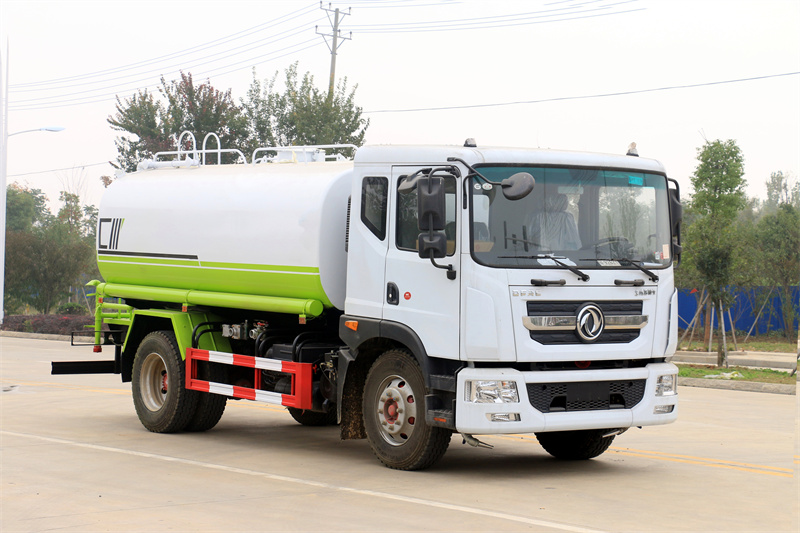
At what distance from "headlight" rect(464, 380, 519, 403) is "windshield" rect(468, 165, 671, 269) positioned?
104 centimetres

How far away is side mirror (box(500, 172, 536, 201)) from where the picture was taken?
30.4 feet

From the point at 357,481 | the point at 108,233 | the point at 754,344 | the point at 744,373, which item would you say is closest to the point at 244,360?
the point at 357,481

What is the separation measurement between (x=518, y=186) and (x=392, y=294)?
1719mm

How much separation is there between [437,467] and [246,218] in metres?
3.67

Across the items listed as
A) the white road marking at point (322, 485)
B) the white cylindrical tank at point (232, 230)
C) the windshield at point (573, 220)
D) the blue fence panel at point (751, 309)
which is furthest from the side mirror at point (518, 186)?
the blue fence panel at point (751, 309)

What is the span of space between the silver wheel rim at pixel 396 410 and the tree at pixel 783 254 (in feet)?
85.0

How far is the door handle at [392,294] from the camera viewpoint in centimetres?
1016

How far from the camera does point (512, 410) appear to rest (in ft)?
30.7

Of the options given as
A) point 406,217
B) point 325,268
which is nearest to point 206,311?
point 325,268

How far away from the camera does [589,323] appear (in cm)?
970

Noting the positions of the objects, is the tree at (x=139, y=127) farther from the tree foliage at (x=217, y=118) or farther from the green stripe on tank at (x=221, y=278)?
the green stripe on tank at (x=221, y=278)

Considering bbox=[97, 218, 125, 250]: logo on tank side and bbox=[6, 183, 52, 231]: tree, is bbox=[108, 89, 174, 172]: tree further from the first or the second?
bbox=[6, 183, 52, 231]: tree

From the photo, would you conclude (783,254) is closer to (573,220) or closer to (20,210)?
(573,220)

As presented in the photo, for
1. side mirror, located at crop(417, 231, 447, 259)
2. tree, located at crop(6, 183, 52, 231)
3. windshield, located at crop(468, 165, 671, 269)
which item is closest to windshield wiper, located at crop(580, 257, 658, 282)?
windshield, located at crop(468, 165, 671, 269)
